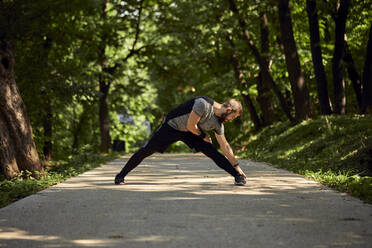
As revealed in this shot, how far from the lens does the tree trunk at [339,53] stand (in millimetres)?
17017

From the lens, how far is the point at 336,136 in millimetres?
13820

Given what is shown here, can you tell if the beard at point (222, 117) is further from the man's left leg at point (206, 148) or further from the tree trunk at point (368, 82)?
the tree trunk at point (368, 82)

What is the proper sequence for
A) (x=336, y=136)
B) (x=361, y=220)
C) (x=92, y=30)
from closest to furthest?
(x=361, y=220) → (x=336, y=136) → (x=92, y=30)

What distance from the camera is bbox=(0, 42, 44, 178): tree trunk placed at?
10922 mm

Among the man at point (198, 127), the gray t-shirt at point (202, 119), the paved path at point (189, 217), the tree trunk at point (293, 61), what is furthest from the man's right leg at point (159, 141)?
the tree trunk at point (293, 61)

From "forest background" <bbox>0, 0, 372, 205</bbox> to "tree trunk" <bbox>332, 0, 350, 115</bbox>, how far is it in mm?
44

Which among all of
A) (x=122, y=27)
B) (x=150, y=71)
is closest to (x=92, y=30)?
(x=122, y=27)

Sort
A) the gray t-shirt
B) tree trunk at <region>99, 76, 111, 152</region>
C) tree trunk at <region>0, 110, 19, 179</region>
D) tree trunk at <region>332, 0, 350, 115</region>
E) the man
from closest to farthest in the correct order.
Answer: the gray t-shirt
the man
tree trunk at <region>0, 110, 19, 179</region>
tree trunk at <region>332, 0, 350, 115</region>
tree trunk at <region>99, 76, 111, 152</region>

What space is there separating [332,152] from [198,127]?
17.5 feet

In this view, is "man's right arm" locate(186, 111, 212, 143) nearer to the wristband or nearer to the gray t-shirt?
the gray t-shirt

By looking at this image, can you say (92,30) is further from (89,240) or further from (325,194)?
(89,240)

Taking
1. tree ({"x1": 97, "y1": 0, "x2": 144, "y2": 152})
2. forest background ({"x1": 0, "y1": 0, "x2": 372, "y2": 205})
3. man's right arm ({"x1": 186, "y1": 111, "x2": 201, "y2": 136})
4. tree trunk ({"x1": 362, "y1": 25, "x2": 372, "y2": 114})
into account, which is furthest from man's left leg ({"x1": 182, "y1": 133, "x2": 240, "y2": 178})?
tree ({"x1": 97, "y1": 0, "x2": 144, "y2": 152})

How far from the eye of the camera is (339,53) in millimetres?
17875

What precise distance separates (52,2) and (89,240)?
30.2ft
